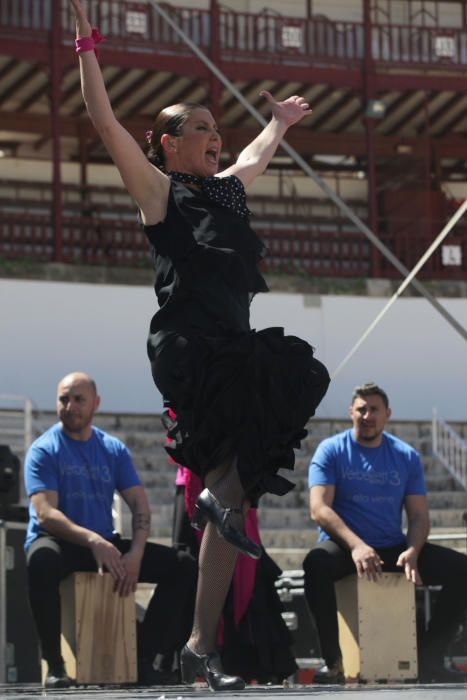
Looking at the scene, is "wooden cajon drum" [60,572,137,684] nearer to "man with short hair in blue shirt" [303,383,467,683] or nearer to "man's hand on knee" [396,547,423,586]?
"man with short hair in blue shirt" [303,383,467,683]

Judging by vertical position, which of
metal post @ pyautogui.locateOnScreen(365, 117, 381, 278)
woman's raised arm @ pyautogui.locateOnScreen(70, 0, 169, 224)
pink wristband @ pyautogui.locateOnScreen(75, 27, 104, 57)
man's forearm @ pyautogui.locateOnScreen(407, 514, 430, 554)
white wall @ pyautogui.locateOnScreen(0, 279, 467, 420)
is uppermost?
metal post @ pyautogui.locateOnScreen(365, 117, 381, 278)

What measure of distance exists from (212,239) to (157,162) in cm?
30

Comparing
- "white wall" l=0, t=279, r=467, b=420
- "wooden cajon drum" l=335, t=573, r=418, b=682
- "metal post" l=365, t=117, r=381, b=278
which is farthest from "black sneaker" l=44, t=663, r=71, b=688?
"metal post" l=365, t=117, r=381, b=278

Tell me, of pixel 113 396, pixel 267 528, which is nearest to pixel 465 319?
pixel 113 396

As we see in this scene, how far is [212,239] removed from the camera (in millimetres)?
3291

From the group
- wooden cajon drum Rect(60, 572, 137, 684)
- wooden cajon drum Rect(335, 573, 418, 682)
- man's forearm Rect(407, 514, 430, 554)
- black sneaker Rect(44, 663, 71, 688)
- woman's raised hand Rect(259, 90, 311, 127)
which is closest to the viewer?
woman's raised hand Rect(259, 90, 311, 127)

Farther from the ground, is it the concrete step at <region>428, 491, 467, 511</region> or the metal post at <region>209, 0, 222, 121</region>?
the metal post at <region>209, 0, 222, 121</region>

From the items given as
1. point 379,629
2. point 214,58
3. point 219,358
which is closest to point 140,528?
point 379,629

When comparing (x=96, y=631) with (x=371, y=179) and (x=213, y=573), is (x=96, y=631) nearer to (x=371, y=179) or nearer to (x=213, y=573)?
(x=213, y=573)

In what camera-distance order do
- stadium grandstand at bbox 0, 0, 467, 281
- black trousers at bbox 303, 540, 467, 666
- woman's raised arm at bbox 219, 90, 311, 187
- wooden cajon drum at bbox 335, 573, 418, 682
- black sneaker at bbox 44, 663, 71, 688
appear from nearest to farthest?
woman's raised arm at bbox 219, 90, 311, 187, black sneaker at bbox 44, 663, 71, 688, wooden cajon drum at bbox 335, 573, 418, 682, black trousers at bbox 303, 540, 467, 666, stadium grandstand at bbox 0, 0, 467, 281

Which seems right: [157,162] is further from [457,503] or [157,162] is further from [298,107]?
[457,503]

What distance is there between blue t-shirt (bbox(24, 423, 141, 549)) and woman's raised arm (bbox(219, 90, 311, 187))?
7.69ft

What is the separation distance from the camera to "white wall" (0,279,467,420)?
16.6 metres

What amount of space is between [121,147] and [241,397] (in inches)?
22.3
